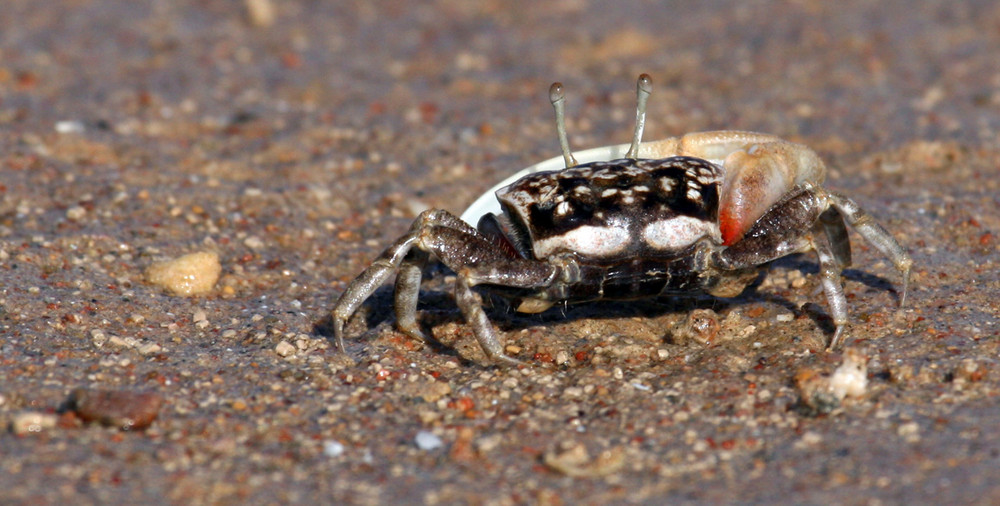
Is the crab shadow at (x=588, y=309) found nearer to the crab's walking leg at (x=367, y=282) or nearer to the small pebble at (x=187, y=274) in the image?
A: the crab's walking leg at (x=367, y=282)

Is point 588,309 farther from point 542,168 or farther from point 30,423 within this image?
point 30,423

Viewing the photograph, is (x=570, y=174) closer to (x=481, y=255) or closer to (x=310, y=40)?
(x=481, y=255)

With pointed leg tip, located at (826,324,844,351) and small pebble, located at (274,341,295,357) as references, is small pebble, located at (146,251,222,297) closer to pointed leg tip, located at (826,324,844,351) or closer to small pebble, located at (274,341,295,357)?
small pebble, located at (274,341,295,357)

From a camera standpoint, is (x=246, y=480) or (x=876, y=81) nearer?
(x=246, y=480)

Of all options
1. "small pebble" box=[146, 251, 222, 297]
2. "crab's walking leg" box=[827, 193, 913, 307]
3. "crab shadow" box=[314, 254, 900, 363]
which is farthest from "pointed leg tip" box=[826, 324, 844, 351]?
"small pebble" box=[146, 251, 222, 297]

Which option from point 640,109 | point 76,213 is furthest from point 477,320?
point 76,213

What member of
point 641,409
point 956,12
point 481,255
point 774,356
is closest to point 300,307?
point 481,255
